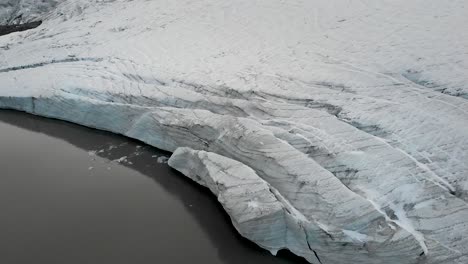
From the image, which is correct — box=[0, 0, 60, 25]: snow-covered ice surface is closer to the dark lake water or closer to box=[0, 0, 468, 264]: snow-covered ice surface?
box=[0, 0, 468, 264]: snow-covered ice surface

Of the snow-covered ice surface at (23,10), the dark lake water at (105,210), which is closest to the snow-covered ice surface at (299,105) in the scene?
the dark lake water at (105,210)

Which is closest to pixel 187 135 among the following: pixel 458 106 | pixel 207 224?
pixel 207 224

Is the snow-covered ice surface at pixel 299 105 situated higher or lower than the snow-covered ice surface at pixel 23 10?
higher

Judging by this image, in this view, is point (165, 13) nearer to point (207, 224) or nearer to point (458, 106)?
point (207, 224)

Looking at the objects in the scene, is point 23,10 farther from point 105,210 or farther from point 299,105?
point 299,105

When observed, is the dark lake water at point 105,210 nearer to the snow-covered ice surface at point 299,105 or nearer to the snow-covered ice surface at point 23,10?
the snow-covered ice surface at point 299,105

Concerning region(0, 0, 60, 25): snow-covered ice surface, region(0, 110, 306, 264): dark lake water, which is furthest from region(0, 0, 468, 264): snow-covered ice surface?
region(0, 0, 60, 25): snow-covered ice surface
